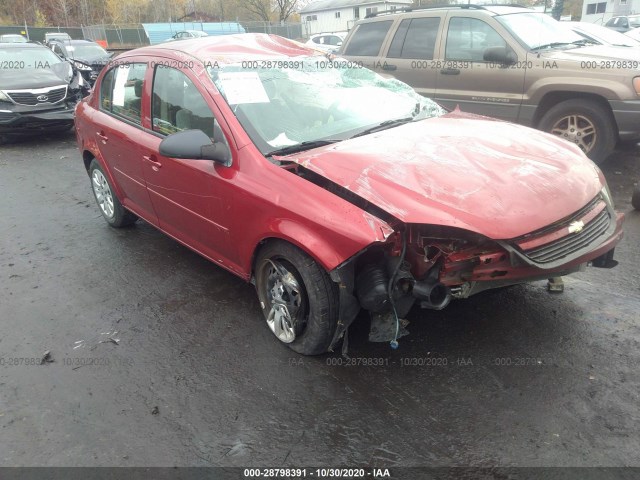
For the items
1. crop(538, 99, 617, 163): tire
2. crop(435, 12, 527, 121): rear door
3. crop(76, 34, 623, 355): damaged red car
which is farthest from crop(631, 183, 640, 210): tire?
crop(76, 34, 623, 355): damaged red car

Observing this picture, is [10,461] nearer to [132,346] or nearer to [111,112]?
[132,346]

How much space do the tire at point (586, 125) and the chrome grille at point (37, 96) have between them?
8551 mm

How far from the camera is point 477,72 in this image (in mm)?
6203

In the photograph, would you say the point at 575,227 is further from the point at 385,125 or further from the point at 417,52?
the point at 417,52

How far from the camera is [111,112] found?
14.7 ft

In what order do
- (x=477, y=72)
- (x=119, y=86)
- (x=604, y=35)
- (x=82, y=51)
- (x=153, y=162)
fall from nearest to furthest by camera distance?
(x=153, y=162)
(x=119, y=86)
(x=477, y=72)
(x=604, y=35)
(x=82, y=51)

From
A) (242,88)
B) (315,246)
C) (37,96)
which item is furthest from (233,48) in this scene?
(37,96)

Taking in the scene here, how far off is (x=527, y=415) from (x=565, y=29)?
6.03 meters

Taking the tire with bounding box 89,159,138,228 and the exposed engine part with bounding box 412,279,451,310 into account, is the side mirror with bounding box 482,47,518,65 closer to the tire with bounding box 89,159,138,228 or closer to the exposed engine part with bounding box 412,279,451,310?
the exposed engine part with bounding box 412,279,451,310

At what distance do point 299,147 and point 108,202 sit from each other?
287cm

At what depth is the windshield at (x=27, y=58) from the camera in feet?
31.4

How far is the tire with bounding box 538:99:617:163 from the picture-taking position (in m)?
5.52

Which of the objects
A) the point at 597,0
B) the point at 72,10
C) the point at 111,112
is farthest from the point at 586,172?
the point at 72,10

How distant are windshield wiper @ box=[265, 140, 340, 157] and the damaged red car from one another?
13mm
